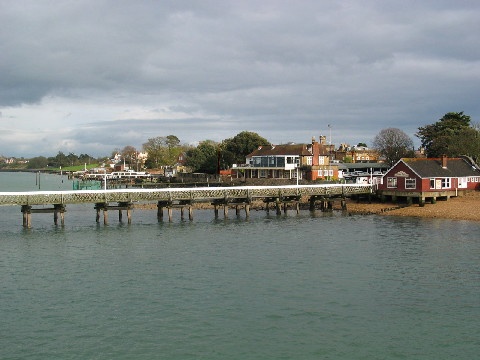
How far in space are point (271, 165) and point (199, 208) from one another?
117 feet

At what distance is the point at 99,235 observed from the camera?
4409cm

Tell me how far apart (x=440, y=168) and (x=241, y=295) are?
43.9 meters

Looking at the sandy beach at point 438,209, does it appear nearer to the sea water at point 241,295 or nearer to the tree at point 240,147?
the sea water at point 241,295

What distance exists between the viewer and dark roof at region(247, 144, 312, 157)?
100 m

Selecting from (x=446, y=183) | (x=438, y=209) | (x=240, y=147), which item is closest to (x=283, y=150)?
(x=240, y=147)

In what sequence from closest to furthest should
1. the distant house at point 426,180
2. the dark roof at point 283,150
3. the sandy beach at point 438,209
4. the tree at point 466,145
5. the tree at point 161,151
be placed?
the sandy beach at point 438,209 → the distant house at point 426,180 → the tree at point 466,145 → the dark roof at point 283,150 → the tree at point 161,151

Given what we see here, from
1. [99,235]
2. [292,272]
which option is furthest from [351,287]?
[99,235]

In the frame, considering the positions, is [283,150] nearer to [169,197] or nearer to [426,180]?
[426,180]

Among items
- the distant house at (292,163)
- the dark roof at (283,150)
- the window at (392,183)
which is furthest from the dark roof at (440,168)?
the dark roof at (283,150)

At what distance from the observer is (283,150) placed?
103 meters

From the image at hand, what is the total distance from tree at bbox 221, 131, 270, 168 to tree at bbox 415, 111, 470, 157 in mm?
33057

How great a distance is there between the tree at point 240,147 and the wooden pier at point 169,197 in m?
55.9

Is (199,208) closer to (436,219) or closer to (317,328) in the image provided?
(436,219)

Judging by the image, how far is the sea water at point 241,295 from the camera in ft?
64.0
